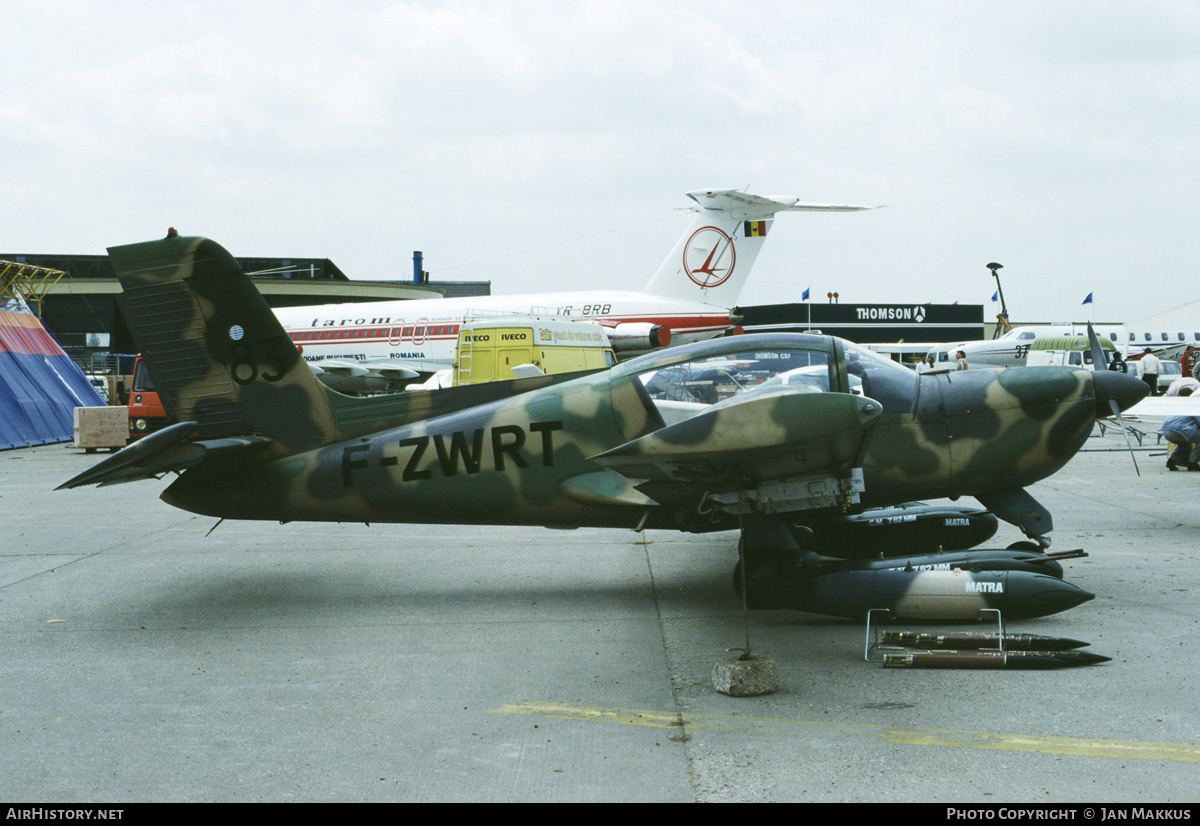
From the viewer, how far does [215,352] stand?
24.3 feet

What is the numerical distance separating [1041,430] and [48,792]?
6533 millimetres

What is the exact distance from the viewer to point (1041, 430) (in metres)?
6.84

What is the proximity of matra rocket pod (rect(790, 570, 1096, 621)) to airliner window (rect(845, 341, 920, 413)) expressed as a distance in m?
1.40

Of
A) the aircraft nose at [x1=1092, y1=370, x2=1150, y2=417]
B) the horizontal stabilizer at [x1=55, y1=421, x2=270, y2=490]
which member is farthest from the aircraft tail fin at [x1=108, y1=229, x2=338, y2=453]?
the aircraft nose at [x1=1092, y1=370, x2=1150, y2=417]

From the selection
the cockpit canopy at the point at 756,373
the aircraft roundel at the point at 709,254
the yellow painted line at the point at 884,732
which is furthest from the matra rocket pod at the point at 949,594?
the aircraft roundel at the point at 709,254

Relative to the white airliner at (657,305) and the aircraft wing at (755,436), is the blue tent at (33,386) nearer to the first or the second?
the white airliner at (657,305)

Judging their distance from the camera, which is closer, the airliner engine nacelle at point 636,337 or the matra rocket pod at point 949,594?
the matra rocket pod at point 949,594

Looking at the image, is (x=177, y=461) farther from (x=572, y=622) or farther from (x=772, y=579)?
(x=772, y=579)

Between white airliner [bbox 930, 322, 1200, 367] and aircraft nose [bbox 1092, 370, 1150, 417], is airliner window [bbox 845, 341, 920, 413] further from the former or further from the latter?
white airliner [bbox 930, 322, 1200, 367]

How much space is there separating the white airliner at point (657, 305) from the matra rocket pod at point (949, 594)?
78.6ft

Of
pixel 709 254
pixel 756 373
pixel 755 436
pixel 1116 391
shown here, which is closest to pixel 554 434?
pixel 756 373

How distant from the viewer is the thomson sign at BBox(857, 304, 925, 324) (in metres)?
77.7

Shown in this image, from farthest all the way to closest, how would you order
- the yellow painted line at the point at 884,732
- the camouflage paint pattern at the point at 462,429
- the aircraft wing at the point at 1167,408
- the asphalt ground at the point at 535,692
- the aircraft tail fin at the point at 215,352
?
the aircraft wing at the point at 1167,408 → the aircraft tail fin at the point at 215,352 → the camouflage paint pattern at the point at 462,429 → the yellow painted line at the point at 884,732 → the asphalt ground at the point at 535,692

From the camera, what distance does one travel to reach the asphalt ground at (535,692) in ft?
12.3
